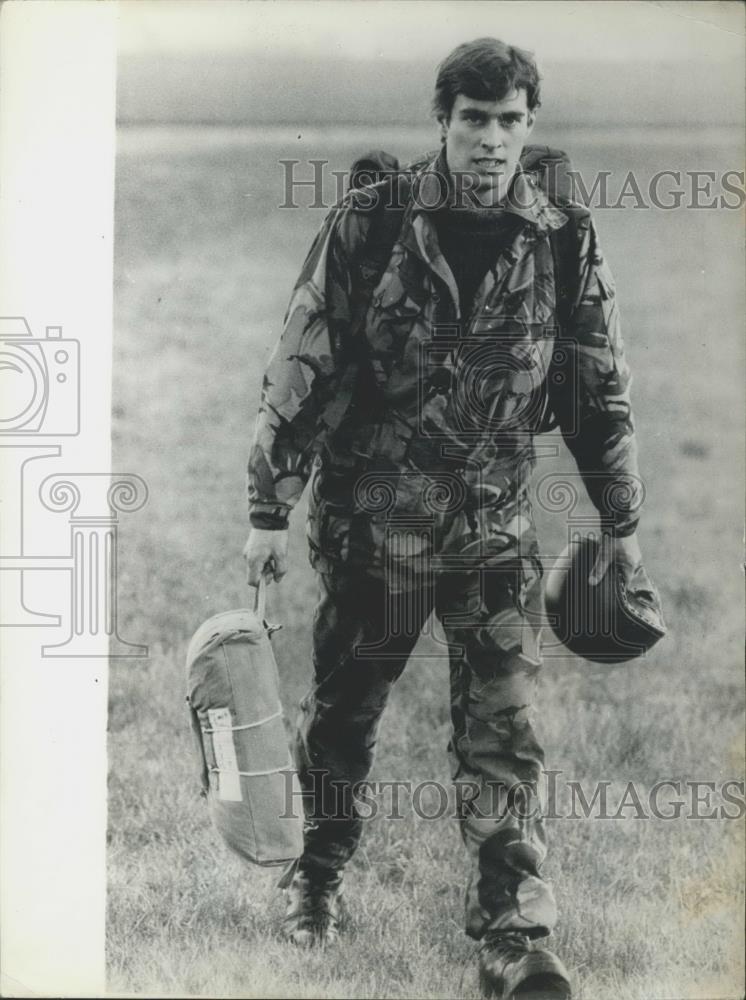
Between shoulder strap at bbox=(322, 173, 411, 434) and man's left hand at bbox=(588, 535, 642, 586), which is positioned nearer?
shoulder strap at bbox=(322, 173, 411, 434)

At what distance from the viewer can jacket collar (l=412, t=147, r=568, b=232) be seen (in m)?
2.97

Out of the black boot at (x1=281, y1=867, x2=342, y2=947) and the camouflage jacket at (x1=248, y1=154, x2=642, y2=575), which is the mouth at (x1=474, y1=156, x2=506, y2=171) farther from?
the black boot at (x1=281, y1=867, x2=342, y2=947)

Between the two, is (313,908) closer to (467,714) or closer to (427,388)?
(467,714)

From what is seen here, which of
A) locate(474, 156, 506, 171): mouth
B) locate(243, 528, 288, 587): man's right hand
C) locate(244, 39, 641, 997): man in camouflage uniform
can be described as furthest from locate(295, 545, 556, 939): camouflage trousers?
locate(474, 156, 506, 171): mouth

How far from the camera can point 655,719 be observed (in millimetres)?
3109

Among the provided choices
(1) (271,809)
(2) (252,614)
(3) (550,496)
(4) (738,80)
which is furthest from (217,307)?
(4) (738,80)

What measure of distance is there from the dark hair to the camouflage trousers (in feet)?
4.35

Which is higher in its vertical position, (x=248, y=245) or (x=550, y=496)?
(x=248, y=245)

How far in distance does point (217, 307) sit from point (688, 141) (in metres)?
1.48

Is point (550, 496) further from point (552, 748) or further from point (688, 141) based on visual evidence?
point (688, 141)

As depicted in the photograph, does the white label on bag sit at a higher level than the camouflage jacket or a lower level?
lower

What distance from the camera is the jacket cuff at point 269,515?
3016 mm

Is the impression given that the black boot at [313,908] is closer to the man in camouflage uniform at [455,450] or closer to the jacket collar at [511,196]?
the man in camouflage uniform at [455,450]

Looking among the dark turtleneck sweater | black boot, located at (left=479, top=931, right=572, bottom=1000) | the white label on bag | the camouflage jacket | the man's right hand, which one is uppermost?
the dark turtleneck sweater
